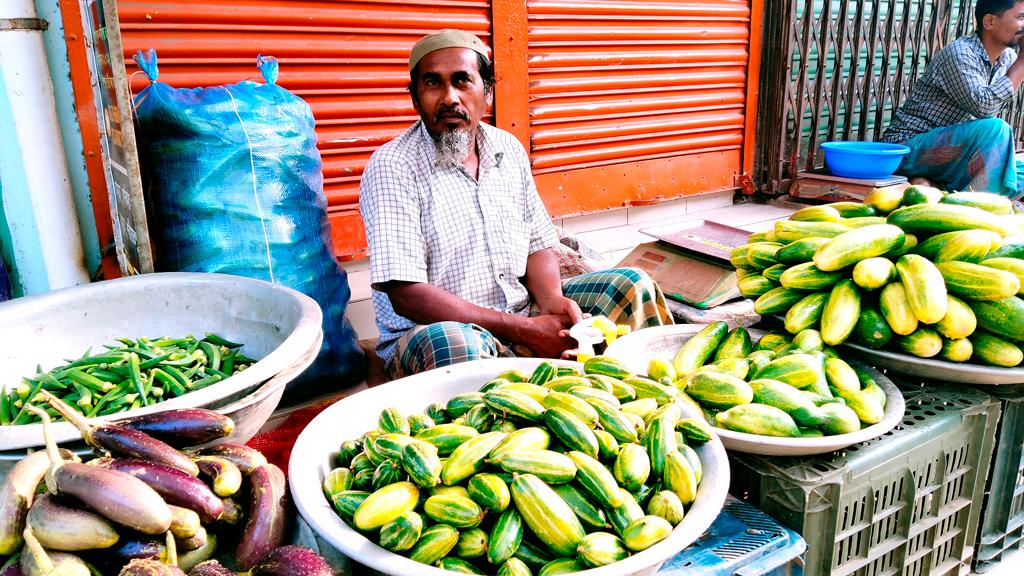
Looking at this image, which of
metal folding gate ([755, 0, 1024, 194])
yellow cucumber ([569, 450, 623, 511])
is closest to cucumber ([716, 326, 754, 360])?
yellow cucumber ([569, 450, 623, 511])

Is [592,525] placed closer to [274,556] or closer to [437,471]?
[437,471]

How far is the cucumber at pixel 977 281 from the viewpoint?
1896 millimetres

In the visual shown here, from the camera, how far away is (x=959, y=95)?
5.27 m

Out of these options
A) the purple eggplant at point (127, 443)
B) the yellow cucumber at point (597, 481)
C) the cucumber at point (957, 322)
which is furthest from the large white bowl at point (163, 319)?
the cucumber at point (957, 322)

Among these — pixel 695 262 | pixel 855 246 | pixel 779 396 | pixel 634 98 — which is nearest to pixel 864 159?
pixel 634 98

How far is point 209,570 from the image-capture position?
42.1 inches

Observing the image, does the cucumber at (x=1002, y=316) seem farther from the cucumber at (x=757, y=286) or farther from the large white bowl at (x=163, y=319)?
the large white bowl at (x=163, y=319)

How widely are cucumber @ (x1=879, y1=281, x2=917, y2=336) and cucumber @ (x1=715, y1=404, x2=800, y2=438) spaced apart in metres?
0.56

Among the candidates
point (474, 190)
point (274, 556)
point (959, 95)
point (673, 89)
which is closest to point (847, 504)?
point (274, 556)

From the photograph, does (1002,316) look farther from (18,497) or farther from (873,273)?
(18,497)

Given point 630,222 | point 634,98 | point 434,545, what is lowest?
point 630,222

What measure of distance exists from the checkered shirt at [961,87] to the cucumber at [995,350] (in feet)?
13.7

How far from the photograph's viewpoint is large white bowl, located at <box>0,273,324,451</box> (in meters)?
1.85

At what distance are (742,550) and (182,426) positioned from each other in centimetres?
113
